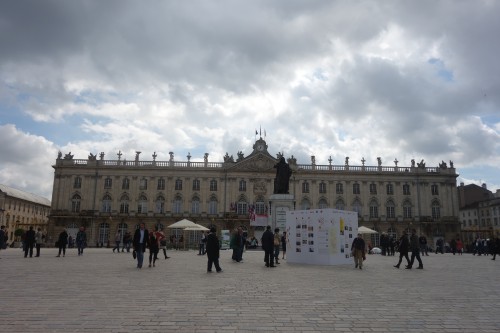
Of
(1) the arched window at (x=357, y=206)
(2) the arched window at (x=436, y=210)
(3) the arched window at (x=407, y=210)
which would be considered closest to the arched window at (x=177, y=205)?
(1) the arched window at (x=357, y=206)

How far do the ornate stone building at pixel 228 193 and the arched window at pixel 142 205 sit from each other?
0.15 meters

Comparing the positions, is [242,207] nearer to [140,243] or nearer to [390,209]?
[390,209]

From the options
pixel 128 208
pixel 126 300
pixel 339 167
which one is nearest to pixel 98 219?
pixel 128 208

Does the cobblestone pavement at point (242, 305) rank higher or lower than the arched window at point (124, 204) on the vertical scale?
lower

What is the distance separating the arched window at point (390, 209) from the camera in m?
64.9

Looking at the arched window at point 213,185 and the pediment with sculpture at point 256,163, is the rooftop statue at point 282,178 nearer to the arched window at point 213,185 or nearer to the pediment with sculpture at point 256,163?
the pediment with sculpture at point 256,163

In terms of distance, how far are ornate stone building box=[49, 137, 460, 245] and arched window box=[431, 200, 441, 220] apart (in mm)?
141

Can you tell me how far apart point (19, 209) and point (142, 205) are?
126 ft

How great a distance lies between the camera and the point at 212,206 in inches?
2527

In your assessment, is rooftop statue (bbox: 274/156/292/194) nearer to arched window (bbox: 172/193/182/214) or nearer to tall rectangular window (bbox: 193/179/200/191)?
tall rectangular window (bbox: 193/179/200/191)

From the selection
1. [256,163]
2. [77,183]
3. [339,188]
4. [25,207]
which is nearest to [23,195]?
[25,207]

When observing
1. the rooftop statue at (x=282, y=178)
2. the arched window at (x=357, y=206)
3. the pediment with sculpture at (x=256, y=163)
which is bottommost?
the rooftop statue at (x=282, y=178)

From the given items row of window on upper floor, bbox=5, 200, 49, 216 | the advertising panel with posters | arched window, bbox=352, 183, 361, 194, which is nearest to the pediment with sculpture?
arched window, bbox=352, 183, 361, 194

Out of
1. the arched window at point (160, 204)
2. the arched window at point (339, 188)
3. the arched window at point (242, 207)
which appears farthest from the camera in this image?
the arched window at point (339, 188)
